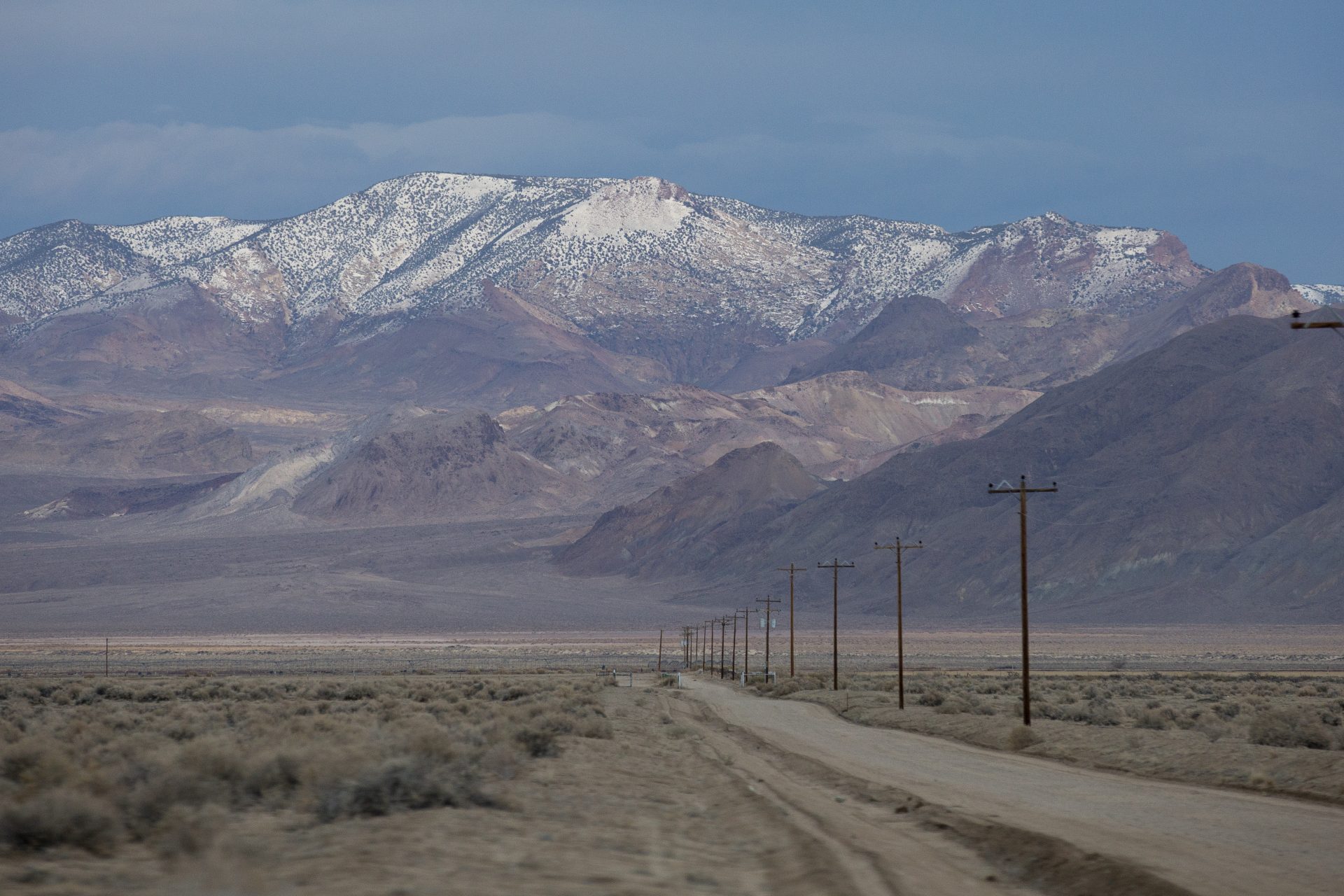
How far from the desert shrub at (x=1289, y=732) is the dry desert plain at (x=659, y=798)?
0.22 ft

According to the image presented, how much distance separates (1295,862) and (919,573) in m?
172

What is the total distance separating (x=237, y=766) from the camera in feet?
51.8

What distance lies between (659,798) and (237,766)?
18.4 feet

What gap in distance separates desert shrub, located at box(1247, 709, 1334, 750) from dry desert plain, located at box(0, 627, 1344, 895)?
0.22ft

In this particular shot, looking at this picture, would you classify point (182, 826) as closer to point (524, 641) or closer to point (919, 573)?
point (524, 641)

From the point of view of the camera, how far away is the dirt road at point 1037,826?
43.5 ft

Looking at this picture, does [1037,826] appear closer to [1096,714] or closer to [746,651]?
[1096,714]

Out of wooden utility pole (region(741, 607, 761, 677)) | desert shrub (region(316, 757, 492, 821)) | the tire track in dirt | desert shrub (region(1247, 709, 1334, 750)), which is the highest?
desert shrub (region(316, 757, 492, 821))

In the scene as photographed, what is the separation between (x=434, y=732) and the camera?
18281 mm

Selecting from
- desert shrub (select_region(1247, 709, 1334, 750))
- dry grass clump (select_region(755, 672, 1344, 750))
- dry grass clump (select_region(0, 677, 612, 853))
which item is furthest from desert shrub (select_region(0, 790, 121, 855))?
dry grass clump (select_region(755, 672, 1344, 750))

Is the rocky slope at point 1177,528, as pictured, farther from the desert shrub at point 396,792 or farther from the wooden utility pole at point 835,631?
the desert shrub at point 396,792

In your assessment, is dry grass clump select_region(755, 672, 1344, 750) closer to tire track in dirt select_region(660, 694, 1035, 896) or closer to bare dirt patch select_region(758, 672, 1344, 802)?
bare dirt patch select_region(758, 672, 1344, 802)

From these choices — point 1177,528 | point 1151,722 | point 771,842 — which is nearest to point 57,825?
point 771,842

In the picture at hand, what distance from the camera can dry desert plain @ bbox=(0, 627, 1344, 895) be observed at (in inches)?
460
